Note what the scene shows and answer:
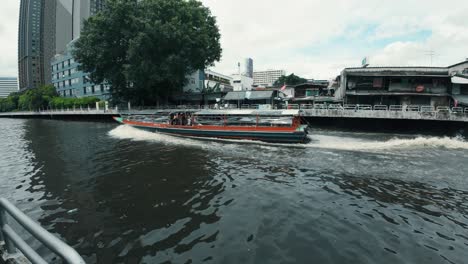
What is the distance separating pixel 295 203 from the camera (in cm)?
727

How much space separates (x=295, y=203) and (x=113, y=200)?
5581 mm

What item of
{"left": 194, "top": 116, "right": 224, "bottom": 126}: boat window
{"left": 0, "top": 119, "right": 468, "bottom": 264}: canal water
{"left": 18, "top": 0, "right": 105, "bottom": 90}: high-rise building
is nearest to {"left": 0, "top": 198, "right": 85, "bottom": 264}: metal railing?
{"left": 0, "top": 119, "right": 468, "bottom": 264}: canal water

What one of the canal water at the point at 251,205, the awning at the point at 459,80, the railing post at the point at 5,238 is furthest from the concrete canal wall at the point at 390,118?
the railing post at the point at 5,238

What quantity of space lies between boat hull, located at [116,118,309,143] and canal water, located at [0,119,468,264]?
3.96 m

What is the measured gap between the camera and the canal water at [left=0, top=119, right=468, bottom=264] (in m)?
5.02

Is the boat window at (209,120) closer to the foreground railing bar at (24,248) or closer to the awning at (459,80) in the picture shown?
the foreground railing bar at (24,248)

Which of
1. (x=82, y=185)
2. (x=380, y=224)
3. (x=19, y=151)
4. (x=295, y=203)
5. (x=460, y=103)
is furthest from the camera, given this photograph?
(x=460, y=103)

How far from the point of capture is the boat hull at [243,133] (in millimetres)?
16906

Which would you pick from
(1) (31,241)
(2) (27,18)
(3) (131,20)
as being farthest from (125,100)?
(2) (27,18)

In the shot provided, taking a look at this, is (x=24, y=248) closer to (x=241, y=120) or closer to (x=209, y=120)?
(x=241, y=120)

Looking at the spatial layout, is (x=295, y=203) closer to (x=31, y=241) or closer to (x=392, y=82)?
(x=31, y=241)

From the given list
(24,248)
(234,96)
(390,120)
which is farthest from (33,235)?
(234,96)

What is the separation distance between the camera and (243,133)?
727 inches

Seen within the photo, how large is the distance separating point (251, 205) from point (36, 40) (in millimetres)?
177359
